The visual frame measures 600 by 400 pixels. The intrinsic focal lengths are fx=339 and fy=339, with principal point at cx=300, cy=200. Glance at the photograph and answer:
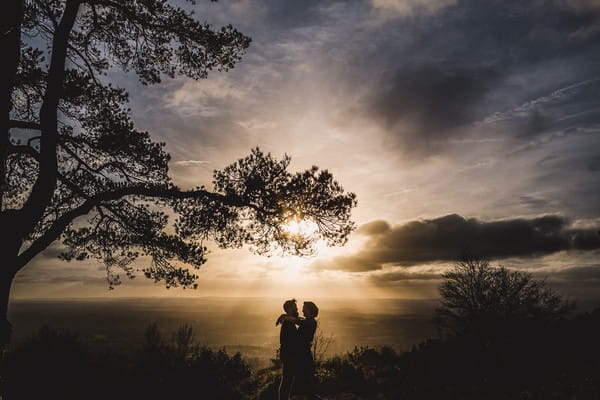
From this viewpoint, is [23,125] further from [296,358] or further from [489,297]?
[489,297]

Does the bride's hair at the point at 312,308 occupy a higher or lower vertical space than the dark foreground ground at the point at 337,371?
higher

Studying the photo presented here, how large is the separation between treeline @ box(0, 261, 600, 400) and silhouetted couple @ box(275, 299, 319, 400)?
8.32 feet

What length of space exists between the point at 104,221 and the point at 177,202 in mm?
2020

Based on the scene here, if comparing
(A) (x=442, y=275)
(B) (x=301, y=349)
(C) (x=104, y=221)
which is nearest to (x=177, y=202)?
(C) (x=104, y=221)

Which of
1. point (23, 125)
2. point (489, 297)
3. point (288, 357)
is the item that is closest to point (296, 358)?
point (288, 357)

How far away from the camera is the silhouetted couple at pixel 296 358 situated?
5801 millimetres

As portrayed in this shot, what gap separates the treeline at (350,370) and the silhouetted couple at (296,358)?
2.54 m

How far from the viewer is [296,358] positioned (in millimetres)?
5852

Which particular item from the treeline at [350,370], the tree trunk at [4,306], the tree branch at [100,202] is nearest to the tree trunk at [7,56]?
the tree branch at [100,202]

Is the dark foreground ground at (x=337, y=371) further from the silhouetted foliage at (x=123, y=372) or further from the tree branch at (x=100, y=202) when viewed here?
the tree branch at (x=100, y=202)

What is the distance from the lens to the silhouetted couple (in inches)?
228

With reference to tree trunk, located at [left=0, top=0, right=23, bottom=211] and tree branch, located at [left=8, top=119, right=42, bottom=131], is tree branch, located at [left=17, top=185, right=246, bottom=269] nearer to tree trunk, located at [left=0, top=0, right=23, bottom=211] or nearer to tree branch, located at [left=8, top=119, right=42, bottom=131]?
tree trunk, located at [left=0, top=0, right=23, bottom=211]

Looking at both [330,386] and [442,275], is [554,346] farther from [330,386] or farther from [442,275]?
[442,275]

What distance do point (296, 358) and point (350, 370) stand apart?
4.38 m
